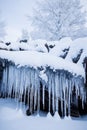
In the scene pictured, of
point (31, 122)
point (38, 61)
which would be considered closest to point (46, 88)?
point (38, 61)

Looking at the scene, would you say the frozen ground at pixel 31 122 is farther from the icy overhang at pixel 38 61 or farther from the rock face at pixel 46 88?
the icy overhang at pixel 38 61

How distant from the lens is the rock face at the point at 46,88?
454cm

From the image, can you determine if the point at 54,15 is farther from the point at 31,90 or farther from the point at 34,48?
the point at 31,90

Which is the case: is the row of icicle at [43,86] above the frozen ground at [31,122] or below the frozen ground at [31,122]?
above

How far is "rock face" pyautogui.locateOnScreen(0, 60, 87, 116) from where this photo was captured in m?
4.54

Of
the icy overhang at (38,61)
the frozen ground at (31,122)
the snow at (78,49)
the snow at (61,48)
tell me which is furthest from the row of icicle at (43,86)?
the snow at (61,48)

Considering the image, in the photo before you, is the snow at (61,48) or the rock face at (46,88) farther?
the snow at (61,48)

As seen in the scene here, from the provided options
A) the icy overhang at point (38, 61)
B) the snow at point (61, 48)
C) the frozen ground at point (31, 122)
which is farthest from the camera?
the snow at point (61, 48)

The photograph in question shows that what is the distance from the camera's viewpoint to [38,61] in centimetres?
441

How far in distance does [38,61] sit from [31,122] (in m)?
1.14

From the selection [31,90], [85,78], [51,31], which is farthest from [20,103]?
[51,31]

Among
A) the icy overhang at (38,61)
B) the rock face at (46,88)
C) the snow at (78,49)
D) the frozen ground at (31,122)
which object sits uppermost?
the snow at (78,49)

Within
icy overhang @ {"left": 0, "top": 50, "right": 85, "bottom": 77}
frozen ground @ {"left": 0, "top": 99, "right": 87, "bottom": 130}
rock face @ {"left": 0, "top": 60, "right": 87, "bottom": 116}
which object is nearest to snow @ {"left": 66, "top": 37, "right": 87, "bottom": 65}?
icy overhang @ {"left": 0, "top": 50, "right": 85, "bottom": 77}

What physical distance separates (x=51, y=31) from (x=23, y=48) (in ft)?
28.0
